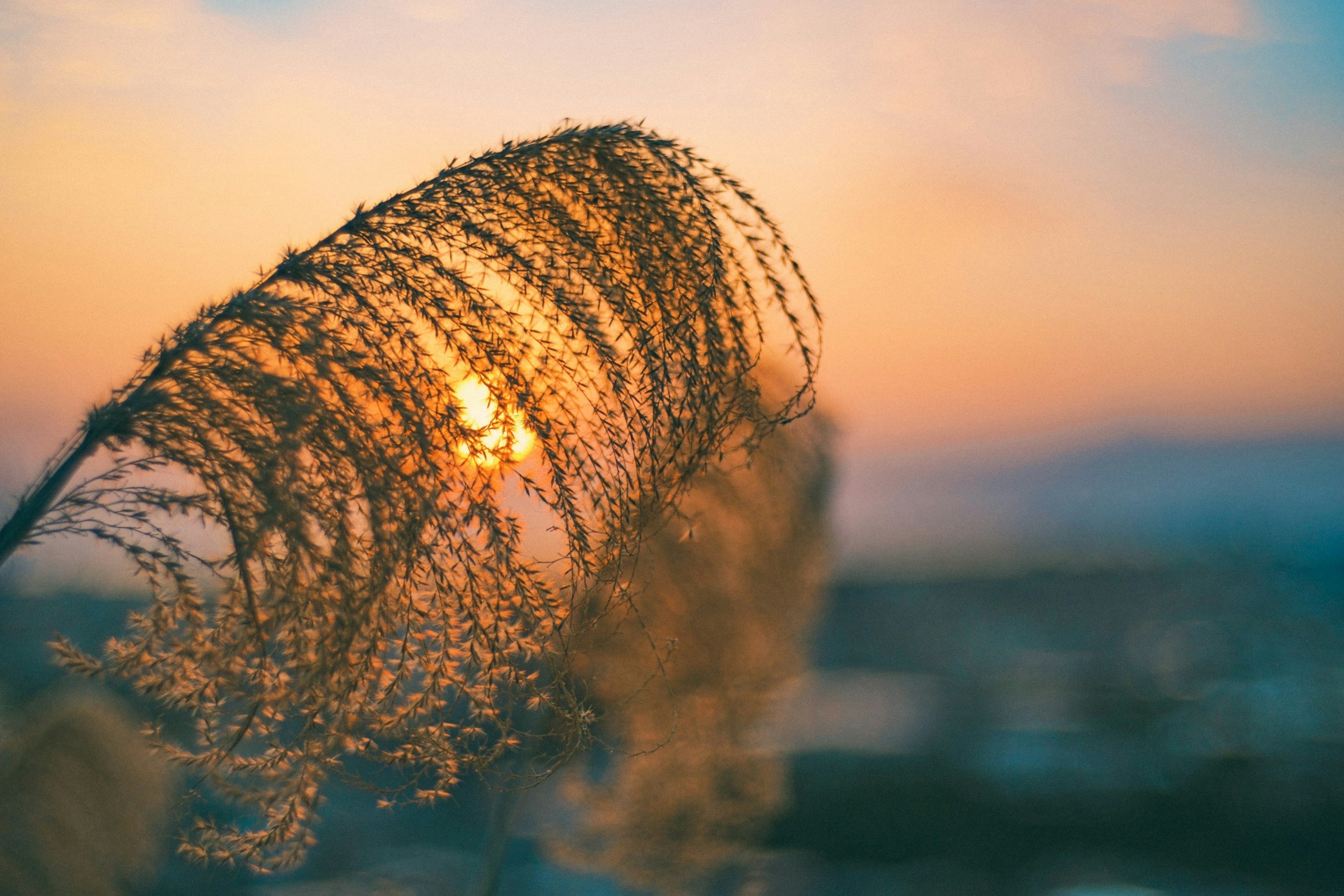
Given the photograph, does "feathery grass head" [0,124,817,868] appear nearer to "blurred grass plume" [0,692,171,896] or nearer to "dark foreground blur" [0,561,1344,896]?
"dark foreground blur" [0,561,1344,896]

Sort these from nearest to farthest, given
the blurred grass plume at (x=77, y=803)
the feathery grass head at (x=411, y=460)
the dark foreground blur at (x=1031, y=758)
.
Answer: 1. the feathery grass head at (x=411, y=460)
2. the blurred grass plume at (x=77, y=803)
3. the dark foreground blur at (x=1031, y=758)

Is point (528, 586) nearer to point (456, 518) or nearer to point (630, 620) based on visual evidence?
point (456, 518)

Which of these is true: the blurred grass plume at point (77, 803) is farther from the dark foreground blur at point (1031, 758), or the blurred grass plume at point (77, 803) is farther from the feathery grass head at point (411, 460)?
the feathery grass head at point (411, 460)

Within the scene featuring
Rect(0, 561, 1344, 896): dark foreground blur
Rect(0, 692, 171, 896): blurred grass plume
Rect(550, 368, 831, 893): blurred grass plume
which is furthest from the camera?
Rect(0, 561, 1344, 896): dark foreground blur

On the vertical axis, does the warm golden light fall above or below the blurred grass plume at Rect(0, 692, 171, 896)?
above

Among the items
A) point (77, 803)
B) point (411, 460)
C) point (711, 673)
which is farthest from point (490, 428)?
point (711, 673)

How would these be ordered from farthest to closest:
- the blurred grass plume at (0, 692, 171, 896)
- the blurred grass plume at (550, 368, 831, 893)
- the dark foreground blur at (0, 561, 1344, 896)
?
the dark foreground blur at (0, 561, 1344, 896)
the blurred grass plume at (550, 368, 831, 893)
the blurred grass plume at (0, 692, 171, 896)

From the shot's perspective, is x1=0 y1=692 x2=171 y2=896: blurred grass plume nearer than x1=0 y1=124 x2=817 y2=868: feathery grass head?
No

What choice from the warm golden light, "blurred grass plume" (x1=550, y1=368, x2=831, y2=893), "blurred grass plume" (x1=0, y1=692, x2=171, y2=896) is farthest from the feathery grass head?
"blurred grass plume" (x1=550, y1=368, x2=831, y2=893)

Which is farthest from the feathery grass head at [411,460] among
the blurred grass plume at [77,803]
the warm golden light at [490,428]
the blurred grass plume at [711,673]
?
the blurred grass plume at [711,673]

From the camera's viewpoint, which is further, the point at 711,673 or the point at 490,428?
the point at 711,673

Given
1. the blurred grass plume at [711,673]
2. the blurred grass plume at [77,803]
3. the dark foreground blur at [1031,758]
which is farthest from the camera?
the dark foreground blur at [1031,758]

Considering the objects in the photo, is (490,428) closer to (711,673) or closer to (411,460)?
(411,460)
